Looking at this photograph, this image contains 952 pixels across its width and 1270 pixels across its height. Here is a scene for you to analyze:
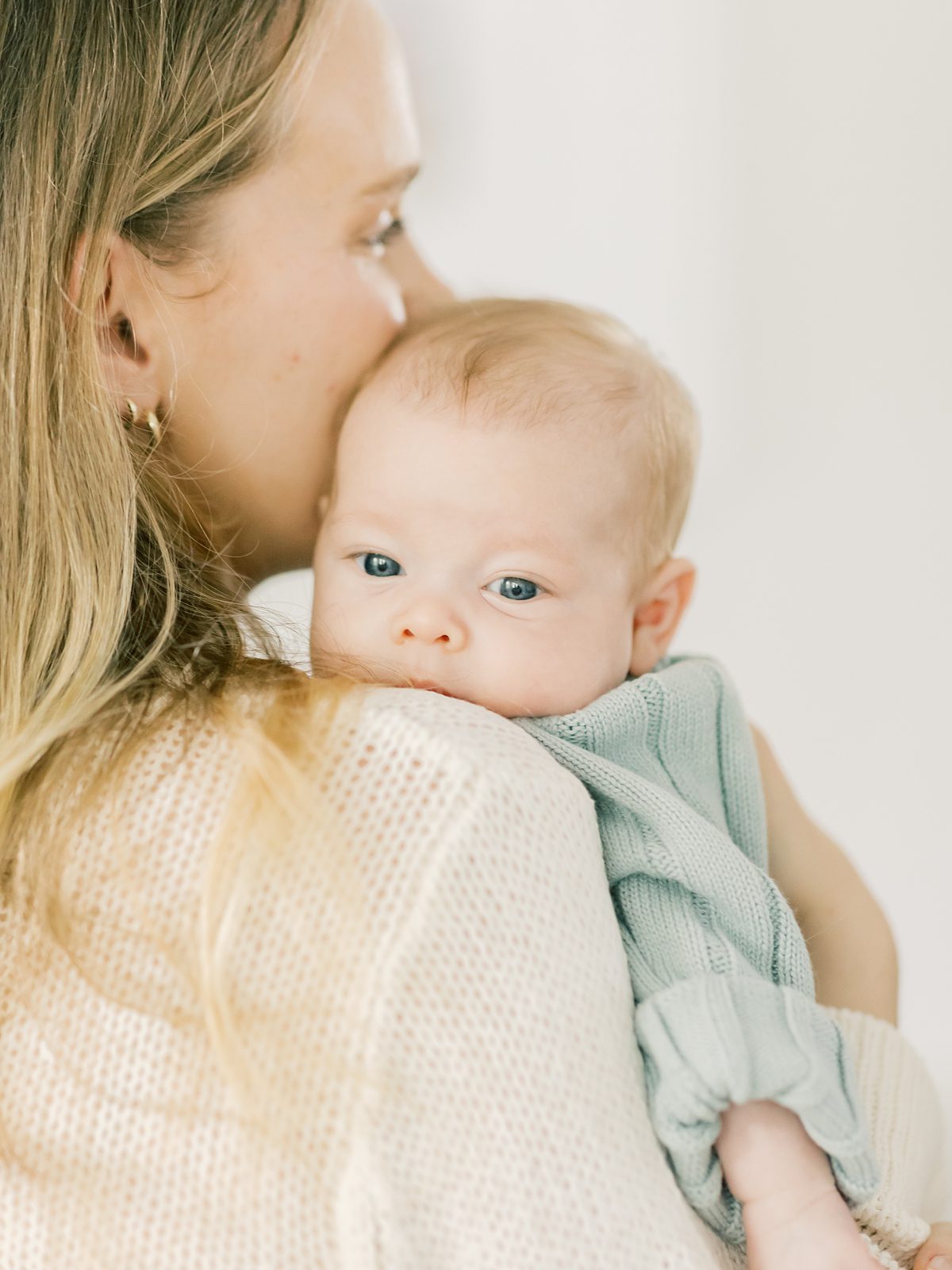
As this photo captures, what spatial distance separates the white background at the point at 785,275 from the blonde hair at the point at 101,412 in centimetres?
119

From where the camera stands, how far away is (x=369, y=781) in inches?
32.9

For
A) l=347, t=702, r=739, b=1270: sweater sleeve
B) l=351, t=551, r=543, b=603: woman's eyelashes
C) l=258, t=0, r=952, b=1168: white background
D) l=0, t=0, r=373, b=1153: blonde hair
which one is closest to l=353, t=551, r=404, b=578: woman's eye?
l=351, t=551, r=543, b=603: woman's eyelashes

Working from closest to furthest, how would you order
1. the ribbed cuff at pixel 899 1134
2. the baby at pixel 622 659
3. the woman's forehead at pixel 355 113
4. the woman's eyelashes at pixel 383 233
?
the baby at pixel 622 659, the ribbed cuff at pixel 899 1134, the woman's forehead at pixel 355 113, the woman's eyelashes at pixel 383 233

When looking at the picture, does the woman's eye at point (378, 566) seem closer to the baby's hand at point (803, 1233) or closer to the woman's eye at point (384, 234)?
the woman's eye at point (384, 234)

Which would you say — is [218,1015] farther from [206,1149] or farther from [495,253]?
[495,253]

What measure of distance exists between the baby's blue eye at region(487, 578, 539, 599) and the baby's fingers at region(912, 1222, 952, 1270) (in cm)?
62

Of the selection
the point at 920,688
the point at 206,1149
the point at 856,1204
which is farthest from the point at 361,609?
the point at 920,688

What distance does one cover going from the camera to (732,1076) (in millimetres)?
831

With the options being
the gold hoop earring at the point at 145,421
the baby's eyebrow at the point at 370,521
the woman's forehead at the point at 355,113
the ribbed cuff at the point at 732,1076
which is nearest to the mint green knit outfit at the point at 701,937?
the ribbed cuff at the point at 732,1076

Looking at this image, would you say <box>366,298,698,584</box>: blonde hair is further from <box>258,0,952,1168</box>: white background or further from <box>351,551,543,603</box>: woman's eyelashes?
<box>258,0,952,1168</box>: white background

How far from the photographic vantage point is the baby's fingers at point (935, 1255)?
99 centimetres

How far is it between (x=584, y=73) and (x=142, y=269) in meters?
1.59

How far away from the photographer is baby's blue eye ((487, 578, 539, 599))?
1.12 m

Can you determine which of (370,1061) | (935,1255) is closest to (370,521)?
(370,1061)
